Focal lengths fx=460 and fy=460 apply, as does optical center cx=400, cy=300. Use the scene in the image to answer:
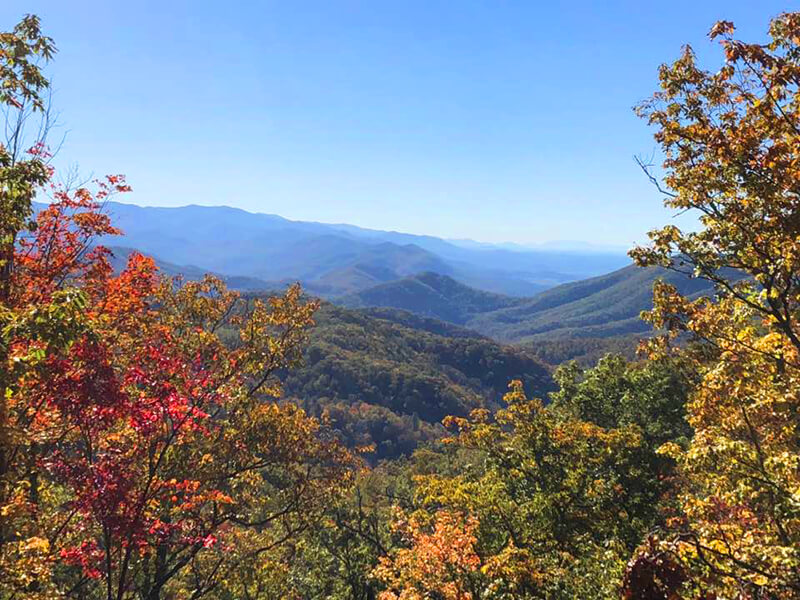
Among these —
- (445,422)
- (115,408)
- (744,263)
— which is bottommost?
(445,422)

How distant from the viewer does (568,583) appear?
38.8 feet

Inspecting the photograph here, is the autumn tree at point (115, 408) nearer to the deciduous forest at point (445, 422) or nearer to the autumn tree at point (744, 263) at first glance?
the deciduous forest at point (445, 422)

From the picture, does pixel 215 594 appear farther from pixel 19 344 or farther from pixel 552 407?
pixel 552 407

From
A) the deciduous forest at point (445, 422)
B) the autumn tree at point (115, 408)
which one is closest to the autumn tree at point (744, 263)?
the deciduous forest at point (445, 422)

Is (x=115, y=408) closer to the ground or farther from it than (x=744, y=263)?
closer to the ground

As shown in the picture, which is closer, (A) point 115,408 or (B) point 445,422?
(A) point 115,408

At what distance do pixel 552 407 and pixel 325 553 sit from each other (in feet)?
67.9

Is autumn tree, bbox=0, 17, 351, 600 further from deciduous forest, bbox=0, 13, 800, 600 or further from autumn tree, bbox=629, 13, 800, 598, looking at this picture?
autumn tree, bbox=629, 13, 800, 598

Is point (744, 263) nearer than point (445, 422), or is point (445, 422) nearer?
point (744, 263)

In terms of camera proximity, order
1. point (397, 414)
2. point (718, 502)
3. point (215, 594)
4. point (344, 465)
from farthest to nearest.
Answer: point (397, 414), point (215, 594), point (344, 465), point (718, 502)

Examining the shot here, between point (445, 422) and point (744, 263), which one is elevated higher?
point (744, 263)

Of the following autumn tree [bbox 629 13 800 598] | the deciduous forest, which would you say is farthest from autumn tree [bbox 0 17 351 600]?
autumn tree [bbox 629 13 800 598]

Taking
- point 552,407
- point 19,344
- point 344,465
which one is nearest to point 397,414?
point 552,407

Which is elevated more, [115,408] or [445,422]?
[115,408]
